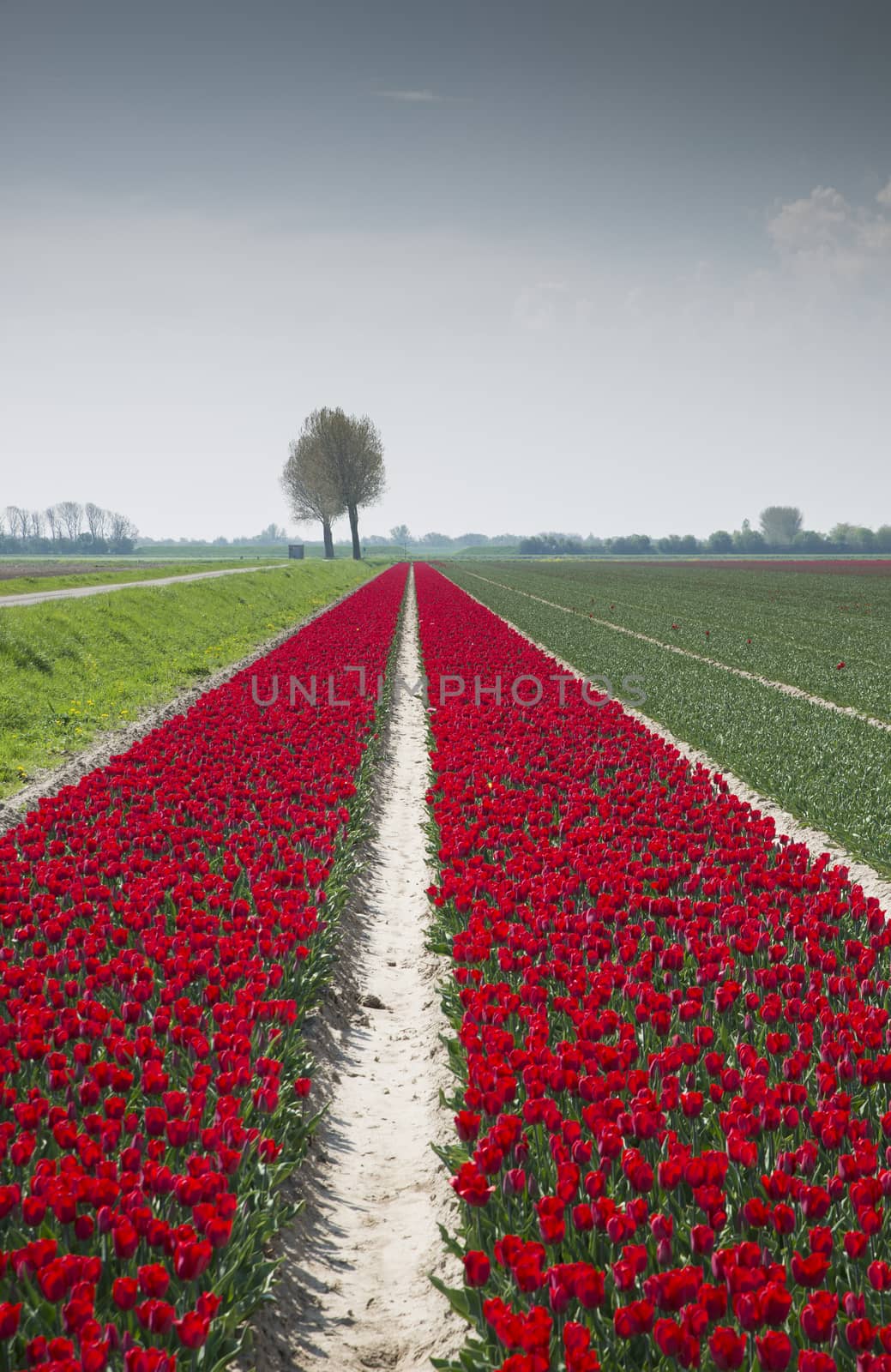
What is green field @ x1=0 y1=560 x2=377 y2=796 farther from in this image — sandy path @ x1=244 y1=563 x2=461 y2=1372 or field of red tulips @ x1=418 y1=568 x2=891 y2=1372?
field of red tulips @ x1=418 y1=568 x2=891 y2=1372

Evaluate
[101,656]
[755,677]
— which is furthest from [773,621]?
[101,656]

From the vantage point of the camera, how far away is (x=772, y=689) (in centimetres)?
1812

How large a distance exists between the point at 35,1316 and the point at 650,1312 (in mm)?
2123

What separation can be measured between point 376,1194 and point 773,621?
105 feet

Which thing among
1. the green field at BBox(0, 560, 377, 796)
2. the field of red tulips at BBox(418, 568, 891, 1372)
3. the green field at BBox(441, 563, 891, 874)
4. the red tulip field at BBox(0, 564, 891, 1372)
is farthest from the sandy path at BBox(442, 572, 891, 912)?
the green field at BBox(0, 560, 377, 796)

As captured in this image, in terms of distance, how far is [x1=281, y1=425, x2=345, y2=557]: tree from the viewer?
84.7 metres

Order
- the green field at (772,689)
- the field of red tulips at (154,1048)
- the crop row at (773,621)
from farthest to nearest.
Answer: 1. the crop row at (773,621)
2. the green field at (772,689)
3. the field of red tulips at (154,1048)

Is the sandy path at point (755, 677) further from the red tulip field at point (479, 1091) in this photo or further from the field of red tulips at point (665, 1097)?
the field of red tulips at point (665, 1097)

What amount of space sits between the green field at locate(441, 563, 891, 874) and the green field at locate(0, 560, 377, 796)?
988 cm

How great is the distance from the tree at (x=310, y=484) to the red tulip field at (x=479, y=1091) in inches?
3115

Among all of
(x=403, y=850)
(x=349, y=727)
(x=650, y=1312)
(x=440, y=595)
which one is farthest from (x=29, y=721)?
(x=440, y=595)

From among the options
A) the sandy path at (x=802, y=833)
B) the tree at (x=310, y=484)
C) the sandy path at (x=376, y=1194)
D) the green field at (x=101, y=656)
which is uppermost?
the tree at (x=310, y=484)

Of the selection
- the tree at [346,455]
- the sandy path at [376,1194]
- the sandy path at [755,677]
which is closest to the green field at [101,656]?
the sandy path at [376,1194]

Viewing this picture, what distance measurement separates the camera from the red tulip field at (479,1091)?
297 centimetres
